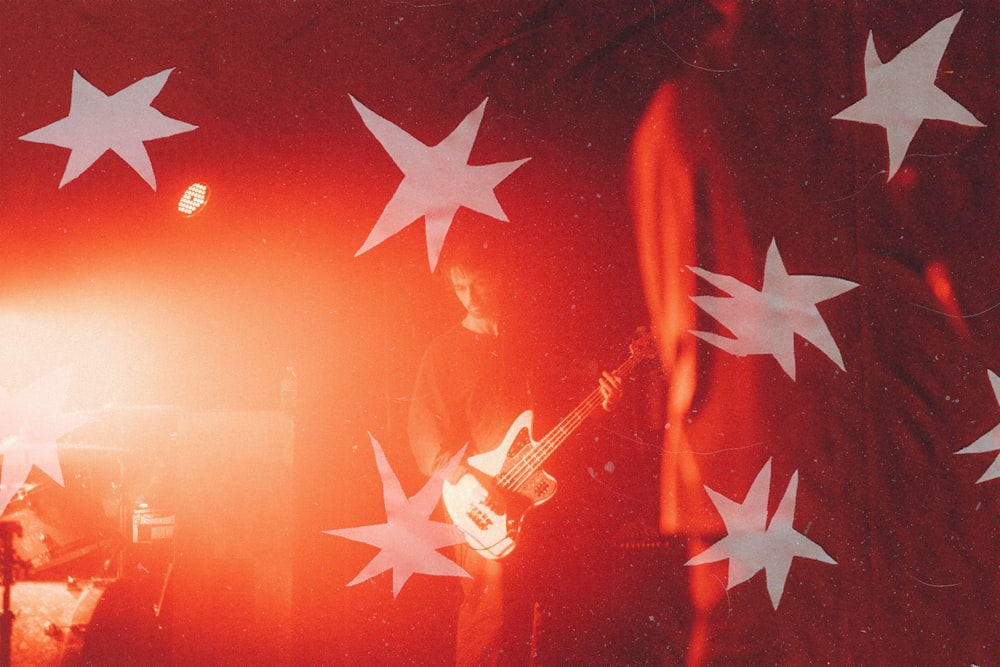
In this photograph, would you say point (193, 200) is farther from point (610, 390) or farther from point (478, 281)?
point (610, 390)

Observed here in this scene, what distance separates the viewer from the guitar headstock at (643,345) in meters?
A: 1.29

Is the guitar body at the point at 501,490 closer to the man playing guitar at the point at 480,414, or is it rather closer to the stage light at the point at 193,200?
the man playing guitar at the point at 480,414

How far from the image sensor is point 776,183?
1.35 m

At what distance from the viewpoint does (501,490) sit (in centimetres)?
126

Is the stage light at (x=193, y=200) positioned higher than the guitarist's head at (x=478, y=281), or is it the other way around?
the stage light at (x=193, y=200)

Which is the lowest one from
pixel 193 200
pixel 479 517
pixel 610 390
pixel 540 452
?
pixel 479 517

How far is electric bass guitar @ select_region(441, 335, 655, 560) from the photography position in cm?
126

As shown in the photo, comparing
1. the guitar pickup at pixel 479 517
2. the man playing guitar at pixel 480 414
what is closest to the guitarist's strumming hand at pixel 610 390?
the man playing guitar at pixel 480 414

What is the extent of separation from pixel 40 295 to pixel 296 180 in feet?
1.80

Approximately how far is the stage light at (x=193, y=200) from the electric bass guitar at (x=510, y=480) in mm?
712

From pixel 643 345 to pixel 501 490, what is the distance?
15.1 inches

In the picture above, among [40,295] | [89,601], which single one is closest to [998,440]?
[89,601]

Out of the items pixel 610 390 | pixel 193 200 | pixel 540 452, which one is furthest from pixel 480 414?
Answer: pixel 193 200

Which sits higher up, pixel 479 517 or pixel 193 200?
pixel 193 200
